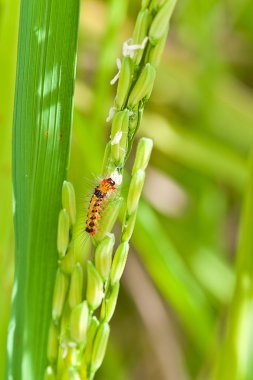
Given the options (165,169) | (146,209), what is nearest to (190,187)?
(165,169)

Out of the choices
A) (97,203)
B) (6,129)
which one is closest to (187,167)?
(6,129)

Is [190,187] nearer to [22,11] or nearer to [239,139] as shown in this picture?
[239,139]

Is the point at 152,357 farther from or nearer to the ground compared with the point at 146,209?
nearer to the ground

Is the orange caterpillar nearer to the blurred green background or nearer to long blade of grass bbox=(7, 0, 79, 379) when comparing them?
long blade of grass bbox=(7, 0, 79, 379)

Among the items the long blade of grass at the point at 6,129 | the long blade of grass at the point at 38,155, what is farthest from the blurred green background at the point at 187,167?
the long blade of grass at the point at 38,155

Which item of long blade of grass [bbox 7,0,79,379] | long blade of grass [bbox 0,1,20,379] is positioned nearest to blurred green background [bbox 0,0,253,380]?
long blade of grass [bbox 0,1,20,379]

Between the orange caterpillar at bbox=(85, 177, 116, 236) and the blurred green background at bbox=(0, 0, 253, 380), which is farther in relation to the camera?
the blurred green background at bbox=(0, 0, 253, 380)
